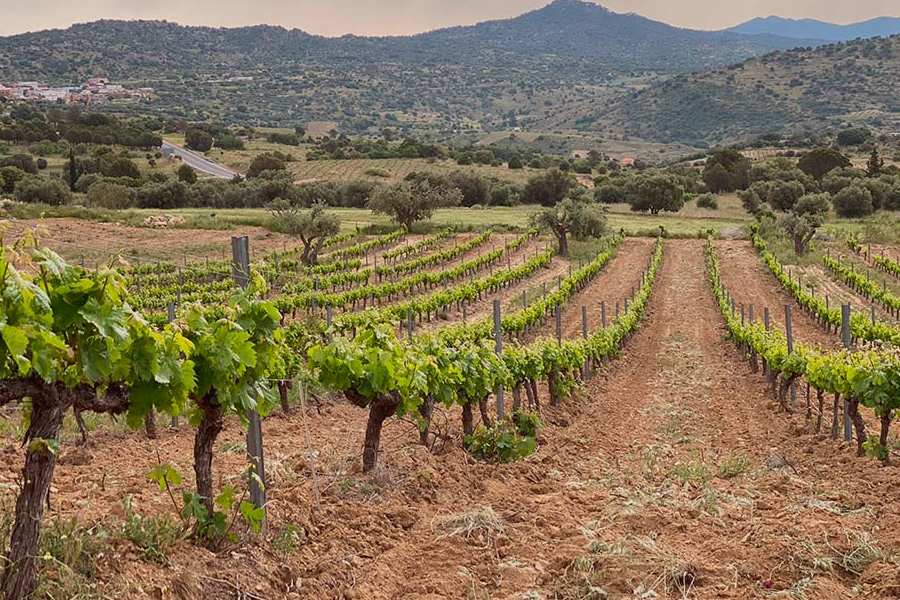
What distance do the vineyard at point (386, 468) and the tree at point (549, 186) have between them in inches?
1991

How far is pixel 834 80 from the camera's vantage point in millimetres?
137375

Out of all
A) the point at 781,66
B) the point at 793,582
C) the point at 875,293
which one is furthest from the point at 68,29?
the point at 793,582

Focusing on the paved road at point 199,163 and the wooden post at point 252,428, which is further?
the paved road at point 199,163

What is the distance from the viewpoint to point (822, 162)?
65.6 m

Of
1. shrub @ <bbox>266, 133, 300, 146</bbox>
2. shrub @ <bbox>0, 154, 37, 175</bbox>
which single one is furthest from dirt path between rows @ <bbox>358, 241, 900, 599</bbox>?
shrub @ <bbox>266, 133, 300, 146</bbox>

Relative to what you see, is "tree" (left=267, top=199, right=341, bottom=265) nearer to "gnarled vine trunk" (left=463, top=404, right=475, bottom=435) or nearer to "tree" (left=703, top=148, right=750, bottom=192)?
"gnarled vine trunk" (left=463, top=404, right=475, bottom=435)

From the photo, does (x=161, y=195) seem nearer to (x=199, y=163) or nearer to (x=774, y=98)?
(x=199, y=163)

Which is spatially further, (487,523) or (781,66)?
(781,66)

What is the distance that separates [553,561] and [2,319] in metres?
3.90

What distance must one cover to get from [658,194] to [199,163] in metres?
42.3

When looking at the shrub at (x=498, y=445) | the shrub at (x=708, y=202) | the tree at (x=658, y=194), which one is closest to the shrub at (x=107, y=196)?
the tree at (x=658, y=194)

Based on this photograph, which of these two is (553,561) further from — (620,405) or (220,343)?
(620,405)

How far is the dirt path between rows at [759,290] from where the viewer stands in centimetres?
2150

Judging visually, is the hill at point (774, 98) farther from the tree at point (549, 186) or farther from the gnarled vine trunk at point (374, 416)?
the gnarled vine trunk at point (374, 416)
